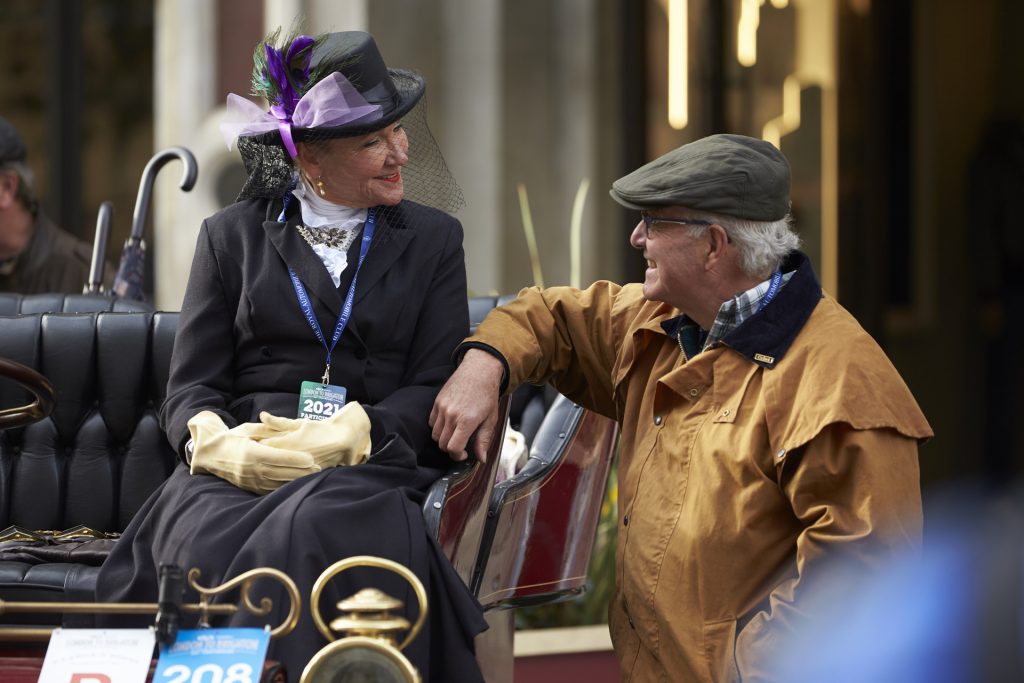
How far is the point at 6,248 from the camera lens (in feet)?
16.5

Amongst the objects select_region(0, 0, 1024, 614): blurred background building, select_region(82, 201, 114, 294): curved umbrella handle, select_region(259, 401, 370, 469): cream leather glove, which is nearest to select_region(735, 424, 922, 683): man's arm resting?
select_region(259, 401, 370, 469): cream leather glove

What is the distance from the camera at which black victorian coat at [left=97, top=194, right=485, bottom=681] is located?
2.82m

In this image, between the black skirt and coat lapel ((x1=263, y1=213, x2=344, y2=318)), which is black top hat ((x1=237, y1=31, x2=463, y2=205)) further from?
the black skirt

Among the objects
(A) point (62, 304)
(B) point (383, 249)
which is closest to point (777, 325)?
(B) point (383, 249)

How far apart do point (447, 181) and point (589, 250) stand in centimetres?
319

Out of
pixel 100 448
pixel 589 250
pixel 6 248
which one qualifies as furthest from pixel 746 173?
pixel 589 250

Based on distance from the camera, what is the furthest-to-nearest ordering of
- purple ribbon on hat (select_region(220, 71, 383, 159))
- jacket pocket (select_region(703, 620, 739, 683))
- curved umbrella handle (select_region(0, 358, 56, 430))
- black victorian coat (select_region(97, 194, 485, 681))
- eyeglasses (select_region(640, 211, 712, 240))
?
purple ribbon on hat (select_region(220, 71, 383, 159))
eyeglasses (select_region(640, 211, 712, 240))
jacket pocket (select_region(703, 620, 739, 683))
black victorian coat (select_region(97, 194, 485, 681))
curved umbrella handle (select_region(0, 358, 56, 430))

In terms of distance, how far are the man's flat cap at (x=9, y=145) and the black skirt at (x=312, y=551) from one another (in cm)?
240

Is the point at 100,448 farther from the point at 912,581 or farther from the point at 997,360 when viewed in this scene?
the point at 997,360

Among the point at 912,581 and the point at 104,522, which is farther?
the point at 104,522

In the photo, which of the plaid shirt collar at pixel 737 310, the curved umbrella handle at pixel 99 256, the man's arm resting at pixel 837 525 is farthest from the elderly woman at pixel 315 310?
the curved umbrella handle at pixel 99 256

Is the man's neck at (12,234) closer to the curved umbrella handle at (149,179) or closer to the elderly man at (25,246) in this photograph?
the elderly man at (25,246)

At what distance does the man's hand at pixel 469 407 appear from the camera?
10.5 ft

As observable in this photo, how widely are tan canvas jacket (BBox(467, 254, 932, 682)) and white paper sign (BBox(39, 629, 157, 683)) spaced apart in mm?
1100
